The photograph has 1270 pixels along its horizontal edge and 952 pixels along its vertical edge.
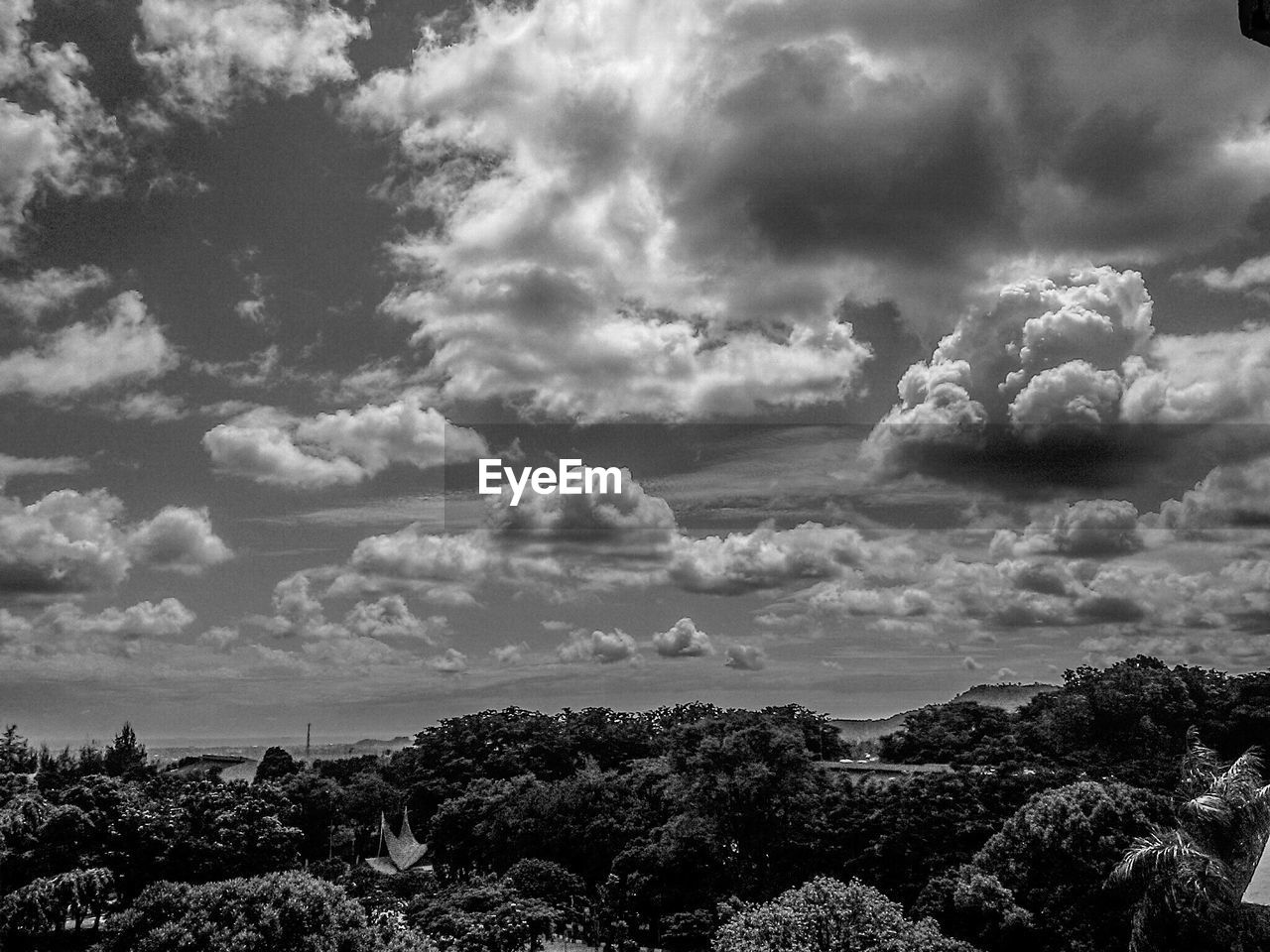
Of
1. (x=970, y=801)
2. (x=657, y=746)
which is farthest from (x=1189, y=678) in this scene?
(x=970, y=801)

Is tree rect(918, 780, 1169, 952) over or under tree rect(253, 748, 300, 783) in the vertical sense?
over

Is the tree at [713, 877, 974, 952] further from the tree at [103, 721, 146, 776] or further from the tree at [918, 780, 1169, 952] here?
the tree at [103, 721, 146, 776]

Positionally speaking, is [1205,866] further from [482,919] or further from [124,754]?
[124,754]

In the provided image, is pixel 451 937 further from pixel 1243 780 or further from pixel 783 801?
pixel 1243 780

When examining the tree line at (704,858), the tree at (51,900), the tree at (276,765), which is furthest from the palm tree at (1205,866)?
the tree at (276,765)

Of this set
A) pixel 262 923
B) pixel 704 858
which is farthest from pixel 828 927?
pixel 704 858

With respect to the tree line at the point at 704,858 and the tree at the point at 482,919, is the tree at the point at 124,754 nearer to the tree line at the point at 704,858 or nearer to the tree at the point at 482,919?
the tree line at the point at 704,858

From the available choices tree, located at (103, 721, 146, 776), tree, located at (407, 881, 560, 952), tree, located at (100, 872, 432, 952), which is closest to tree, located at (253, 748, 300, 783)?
tree, located at (103, 721, 146, 776)
